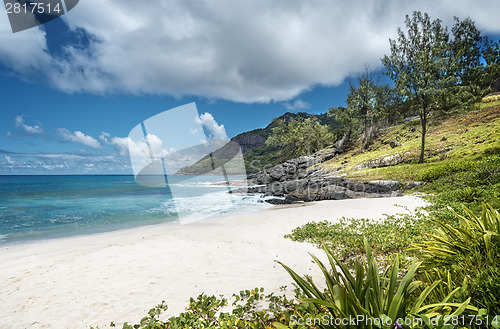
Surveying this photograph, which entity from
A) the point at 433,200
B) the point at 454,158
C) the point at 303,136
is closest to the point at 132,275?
Answer: the point at 433,200

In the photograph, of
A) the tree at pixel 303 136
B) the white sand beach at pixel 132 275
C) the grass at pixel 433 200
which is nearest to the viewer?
the white sand beach at pixel 132 275

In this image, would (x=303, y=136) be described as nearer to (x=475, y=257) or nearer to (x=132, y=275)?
(x=132, y=275)

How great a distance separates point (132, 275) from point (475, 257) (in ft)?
25.4

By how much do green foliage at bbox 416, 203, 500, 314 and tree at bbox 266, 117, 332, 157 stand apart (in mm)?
67155

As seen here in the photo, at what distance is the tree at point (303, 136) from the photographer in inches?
2795

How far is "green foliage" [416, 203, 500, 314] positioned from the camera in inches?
100

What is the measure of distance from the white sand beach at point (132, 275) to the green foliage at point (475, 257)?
269cm

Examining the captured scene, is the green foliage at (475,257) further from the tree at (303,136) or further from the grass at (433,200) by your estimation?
the tree at (303,136)

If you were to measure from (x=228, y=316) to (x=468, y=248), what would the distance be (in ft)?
14.5

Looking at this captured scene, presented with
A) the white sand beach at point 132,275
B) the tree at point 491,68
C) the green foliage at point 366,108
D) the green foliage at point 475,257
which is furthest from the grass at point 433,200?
the tree at point 491,68

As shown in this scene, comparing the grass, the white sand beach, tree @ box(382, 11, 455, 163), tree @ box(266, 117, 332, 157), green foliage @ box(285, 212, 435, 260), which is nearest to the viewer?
the white sand beach

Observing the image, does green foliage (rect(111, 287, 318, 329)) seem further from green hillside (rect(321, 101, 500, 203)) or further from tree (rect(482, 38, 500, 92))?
tree (rect(482, 38, 500, 92))

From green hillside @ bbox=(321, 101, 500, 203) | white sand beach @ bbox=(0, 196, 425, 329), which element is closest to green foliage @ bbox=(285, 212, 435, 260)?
white sand beach @ bbox=(0, 196, 425, 329)

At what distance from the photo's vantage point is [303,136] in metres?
71.2
